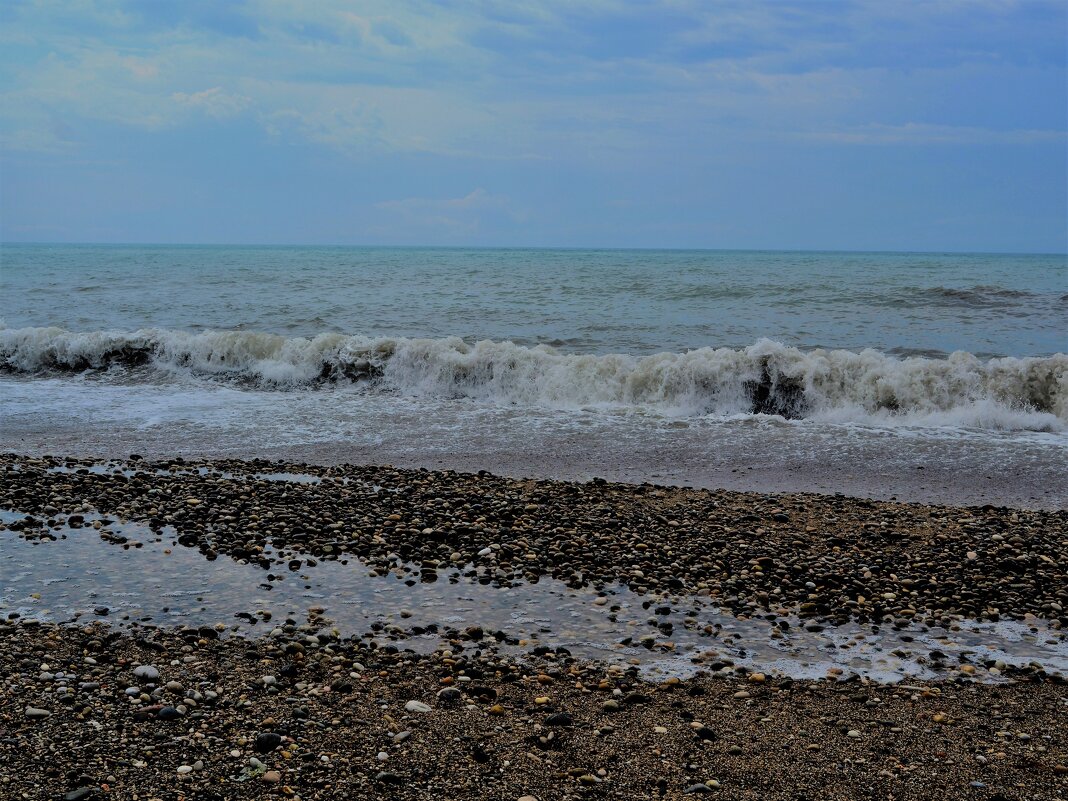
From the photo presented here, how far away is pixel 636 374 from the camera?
15203 mm

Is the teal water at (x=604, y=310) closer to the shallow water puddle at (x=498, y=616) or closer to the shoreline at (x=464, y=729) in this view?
the shallow water puddle at (x=498, y=616)

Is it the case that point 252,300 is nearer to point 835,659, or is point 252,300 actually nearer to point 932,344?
point 932,344

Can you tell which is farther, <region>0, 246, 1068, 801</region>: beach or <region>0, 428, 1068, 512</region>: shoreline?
<region>0, 428, 1068, 512</region>: shoreline

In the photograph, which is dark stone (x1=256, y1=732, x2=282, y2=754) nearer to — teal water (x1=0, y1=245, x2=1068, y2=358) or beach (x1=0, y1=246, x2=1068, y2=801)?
beach (x1=0, y1=246, x2=1068, y2=801)

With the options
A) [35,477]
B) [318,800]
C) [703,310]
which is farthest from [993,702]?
[703,310]

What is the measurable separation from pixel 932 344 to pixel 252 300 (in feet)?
72.7

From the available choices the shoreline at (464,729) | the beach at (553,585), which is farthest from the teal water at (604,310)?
the shoreline at (464,729)

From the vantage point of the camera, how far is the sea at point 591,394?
10570 millimetres

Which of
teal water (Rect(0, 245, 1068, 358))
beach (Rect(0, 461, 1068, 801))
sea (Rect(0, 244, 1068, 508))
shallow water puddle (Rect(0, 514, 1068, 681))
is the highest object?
teal water (Rect(0, 245, 1068, 358))

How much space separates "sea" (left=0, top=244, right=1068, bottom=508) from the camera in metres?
10.6

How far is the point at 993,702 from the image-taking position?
15.3 ft

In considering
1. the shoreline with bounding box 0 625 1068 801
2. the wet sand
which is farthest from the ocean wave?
Answer: the shoreline with bounding box 0 625 1068 801

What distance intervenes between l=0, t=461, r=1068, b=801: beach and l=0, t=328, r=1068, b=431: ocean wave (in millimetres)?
5688

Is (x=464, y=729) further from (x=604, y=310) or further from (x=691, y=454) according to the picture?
(x=604, y=310)
